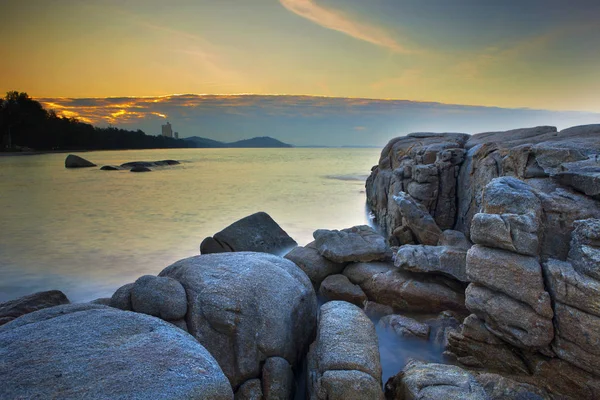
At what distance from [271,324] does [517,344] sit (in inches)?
160

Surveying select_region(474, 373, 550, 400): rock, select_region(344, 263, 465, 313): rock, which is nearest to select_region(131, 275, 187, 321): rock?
select_region(474, 373, 550, 400): rock

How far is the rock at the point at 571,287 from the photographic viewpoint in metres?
5.32

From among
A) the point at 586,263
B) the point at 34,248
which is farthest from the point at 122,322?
the point at 34,248

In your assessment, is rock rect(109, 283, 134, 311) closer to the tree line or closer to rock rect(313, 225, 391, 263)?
rock rect(313, 225, 391, 263)

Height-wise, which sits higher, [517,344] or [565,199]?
[565,199]

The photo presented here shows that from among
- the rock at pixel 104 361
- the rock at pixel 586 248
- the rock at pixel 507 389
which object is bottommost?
the rock at pixel 507 389

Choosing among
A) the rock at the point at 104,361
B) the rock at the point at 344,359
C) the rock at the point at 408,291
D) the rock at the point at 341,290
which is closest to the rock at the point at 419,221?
the rock at the point at 408,291

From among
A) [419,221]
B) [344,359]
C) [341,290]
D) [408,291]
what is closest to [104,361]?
[344,359]

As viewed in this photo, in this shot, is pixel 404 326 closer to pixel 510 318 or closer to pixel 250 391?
pixel 510 318

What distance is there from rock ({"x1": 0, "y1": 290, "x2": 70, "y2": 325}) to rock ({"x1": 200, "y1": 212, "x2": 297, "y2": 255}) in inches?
179

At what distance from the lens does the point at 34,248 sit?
16.5m

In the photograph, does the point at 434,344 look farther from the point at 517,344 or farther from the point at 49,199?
the point at 49,199

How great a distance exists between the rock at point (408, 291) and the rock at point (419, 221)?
243 centimetres

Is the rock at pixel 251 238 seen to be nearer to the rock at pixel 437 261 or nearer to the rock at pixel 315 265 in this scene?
the rock at pixel 315 265
